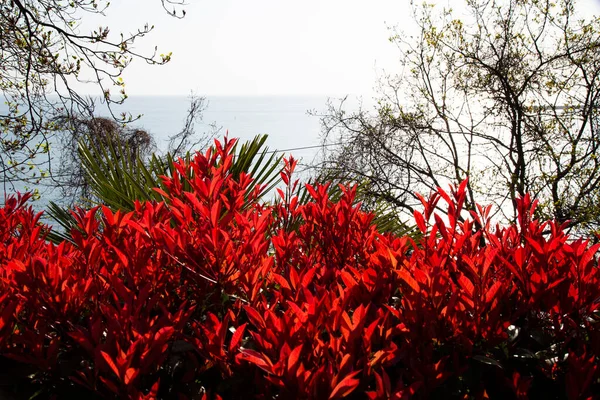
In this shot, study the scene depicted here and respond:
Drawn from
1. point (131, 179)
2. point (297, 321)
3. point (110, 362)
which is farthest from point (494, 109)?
point (110, 362)

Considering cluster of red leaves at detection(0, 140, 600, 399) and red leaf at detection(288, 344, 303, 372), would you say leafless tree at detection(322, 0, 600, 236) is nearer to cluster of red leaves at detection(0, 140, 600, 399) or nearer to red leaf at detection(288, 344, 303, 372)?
cluster of red leaves at detection(0, 140, 600, 399)

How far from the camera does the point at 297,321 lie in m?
0.92

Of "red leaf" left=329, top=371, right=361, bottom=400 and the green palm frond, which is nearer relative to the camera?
"red leaf" left=329, top=371, right=361, bottom=400

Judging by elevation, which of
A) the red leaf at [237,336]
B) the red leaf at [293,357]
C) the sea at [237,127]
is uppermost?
the sea at [237,127]

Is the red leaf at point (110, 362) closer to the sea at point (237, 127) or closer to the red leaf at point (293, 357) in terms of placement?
the red leaf at point (293, 357)

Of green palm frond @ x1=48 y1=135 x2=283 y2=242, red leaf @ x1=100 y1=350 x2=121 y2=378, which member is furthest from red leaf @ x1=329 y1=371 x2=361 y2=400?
green palm frond @ x1=48 y1=135 x2=283 y2=242

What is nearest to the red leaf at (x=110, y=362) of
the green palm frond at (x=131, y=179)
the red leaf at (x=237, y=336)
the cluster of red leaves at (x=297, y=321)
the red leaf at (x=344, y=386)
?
the cluster of red leaves at (x=297, y=321)

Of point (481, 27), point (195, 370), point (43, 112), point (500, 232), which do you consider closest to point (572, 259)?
point (500, 232)

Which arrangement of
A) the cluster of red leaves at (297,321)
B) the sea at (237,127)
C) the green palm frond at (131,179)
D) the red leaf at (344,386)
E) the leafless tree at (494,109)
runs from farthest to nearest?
the sea at (237,127) < the leafless tree at (494,109) < the green palm frond at (131,179) < the cluster of red leaves at (297,321) < the red leaf at (344,386)

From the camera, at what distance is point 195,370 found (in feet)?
3.51

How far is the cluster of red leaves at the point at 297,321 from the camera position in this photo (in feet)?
2.99

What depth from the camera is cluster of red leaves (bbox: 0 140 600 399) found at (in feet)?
2.99

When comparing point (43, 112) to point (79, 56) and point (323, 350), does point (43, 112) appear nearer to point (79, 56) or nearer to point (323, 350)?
point (79, 56)

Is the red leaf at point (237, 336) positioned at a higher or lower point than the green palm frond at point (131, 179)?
lower
